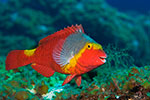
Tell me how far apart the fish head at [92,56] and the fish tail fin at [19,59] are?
948 mm

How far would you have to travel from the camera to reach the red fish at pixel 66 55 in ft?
6.30

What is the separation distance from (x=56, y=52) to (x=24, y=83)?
1550 millimetres

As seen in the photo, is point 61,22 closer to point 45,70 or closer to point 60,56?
point 45,70

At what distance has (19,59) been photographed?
249 centimetres

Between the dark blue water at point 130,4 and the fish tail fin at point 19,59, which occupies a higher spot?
the dark blue water at point 130,4

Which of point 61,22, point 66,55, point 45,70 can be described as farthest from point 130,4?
point 66,55

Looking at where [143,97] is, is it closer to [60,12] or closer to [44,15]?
[60,12]

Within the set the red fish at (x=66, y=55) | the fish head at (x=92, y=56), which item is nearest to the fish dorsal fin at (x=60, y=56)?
the red fish at (x=66, y=55)

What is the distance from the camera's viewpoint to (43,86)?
2.98 metres

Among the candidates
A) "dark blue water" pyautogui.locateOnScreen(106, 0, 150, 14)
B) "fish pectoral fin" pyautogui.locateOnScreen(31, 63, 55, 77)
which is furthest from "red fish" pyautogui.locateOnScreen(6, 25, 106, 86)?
"dark blue water" pyautogui.locateOnScreen(106, 0, 150, 14)

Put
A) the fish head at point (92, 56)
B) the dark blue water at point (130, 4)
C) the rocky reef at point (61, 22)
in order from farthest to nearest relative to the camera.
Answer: the dark blue water at point (130, 4)
the rocky reef at point (61, 22)
the fish head at point (92, 56)

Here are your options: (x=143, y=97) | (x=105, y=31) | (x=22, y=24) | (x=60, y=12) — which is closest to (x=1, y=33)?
(x=22, y=24)

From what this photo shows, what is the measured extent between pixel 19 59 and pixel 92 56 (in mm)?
1290

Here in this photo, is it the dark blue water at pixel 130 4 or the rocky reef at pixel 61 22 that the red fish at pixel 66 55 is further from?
the dark blue water at pixel 130 4
